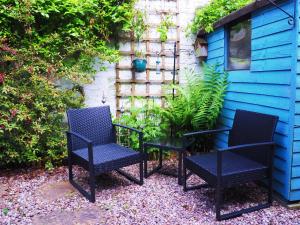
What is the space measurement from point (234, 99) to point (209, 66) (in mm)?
700

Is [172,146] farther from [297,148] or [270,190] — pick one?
[297,148]

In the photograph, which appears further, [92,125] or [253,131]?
[92,125]

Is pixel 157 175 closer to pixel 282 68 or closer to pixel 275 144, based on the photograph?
pixel 275 144

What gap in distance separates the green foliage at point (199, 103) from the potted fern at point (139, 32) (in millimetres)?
622

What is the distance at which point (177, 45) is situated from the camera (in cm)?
436

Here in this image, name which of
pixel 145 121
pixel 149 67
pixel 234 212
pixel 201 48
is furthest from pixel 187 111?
pixel 234 212

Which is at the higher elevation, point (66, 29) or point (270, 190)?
point (66, 29)

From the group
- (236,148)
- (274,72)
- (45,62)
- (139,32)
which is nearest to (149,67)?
(139,32)

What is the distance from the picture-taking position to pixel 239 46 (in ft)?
11.3

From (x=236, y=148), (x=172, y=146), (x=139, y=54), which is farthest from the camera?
(x=139, y=54)

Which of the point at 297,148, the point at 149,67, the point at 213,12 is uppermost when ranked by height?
the point at 213,12

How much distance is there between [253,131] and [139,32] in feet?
7.24

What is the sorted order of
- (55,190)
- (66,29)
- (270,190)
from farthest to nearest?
(66,29) < (55,190) < (270,190)

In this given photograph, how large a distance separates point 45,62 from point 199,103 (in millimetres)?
2057
